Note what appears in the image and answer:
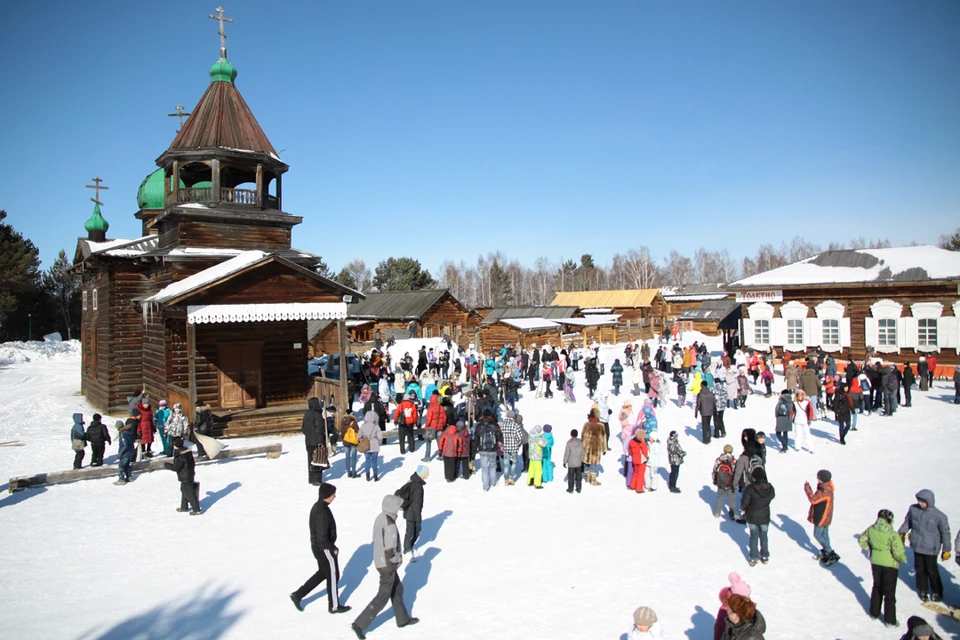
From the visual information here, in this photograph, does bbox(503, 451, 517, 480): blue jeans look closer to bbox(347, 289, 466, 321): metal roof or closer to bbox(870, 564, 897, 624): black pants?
bbox(870, 564, 897, 624): black pants

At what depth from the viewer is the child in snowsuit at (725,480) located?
10719mm

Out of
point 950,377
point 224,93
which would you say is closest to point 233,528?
point 224,93

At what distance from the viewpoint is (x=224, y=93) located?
23.5m

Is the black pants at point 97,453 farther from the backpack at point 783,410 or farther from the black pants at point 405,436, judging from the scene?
the backpack at point 783,410

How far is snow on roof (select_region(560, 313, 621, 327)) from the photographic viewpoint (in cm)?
4572

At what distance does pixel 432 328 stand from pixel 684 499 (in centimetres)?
3352

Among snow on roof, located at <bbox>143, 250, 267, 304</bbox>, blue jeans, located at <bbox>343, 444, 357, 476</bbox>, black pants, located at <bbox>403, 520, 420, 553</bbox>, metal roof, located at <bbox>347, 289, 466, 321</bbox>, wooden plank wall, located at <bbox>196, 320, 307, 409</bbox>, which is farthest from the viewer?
metal roof, located at <bbox>347, 289, 466, 321</bbox>

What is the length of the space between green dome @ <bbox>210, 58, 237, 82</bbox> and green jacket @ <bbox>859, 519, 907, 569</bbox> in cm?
2453

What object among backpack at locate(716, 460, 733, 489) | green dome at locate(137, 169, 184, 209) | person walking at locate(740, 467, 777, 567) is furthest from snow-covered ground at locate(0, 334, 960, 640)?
green dome at locate(137, 169, 184, 209)

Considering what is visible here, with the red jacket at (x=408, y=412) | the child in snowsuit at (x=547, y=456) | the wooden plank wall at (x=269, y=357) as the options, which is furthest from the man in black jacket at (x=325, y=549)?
the wooden plank wall at (x=269, y=357)

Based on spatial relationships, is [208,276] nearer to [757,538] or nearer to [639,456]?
[639,456]

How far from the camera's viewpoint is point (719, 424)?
56.5 ft

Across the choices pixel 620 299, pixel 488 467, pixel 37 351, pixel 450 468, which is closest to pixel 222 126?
pixel 450 468

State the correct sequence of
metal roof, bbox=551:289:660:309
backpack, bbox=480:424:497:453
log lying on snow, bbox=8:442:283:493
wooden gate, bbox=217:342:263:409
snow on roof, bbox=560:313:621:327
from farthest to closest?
1. metal roof, bbox=551:289:660:309
2. snow on roof, bbox=560:313:621:327
3. wooden gate, bbox=217:342:263:409
4. backpack, bbox=480:424:497:453
5. log lying on snow, bbox=8:442:283:493
